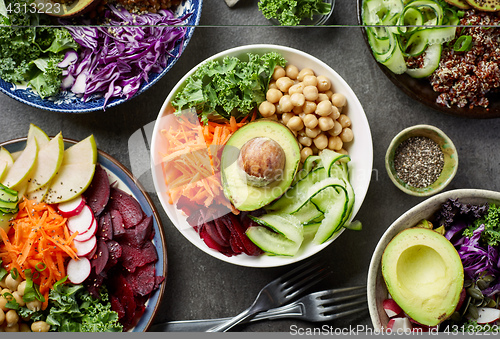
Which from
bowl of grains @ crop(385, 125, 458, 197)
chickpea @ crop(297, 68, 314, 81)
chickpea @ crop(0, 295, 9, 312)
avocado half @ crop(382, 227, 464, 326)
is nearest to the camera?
avocado half @ crop(382, 227, 464, 326)

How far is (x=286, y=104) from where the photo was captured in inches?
59.2

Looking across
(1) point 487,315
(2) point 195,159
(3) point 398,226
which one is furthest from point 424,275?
(2) point 195,159

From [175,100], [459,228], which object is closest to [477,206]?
[459,228]

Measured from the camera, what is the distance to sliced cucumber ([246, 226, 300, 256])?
1506 mm

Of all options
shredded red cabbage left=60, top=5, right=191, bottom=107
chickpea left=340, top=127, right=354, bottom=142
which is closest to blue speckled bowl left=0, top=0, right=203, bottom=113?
shredded red cabbage left=60, top=5, right=191, bottom=107

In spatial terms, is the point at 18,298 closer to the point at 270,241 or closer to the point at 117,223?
the point at 117,223

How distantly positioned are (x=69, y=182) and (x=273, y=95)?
829mm

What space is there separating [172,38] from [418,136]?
1.05 m

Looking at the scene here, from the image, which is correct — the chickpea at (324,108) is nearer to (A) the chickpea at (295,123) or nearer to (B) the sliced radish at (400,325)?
(A) the chickpea at (295,123)

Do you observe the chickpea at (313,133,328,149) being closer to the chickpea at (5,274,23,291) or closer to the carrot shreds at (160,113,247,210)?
the carrot shreds at (160,113,247,210)

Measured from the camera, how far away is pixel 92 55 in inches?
Result: 64.4

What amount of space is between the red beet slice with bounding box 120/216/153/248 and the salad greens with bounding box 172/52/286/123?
1.47 feet

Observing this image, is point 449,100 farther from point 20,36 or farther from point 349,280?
point 20,36

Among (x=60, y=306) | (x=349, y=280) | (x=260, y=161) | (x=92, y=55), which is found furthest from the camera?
(x=349, y=280)
